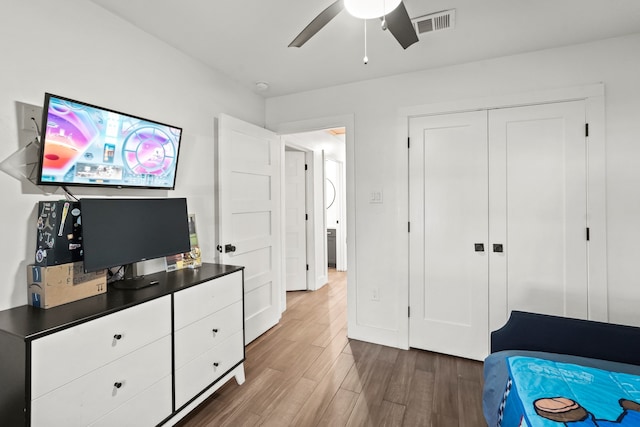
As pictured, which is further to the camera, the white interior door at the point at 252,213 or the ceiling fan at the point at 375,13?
the white interior door at the point at 252,213

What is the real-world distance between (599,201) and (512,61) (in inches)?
49.3

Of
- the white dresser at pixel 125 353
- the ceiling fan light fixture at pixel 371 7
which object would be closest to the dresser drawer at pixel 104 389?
the white dresser at pixel 125 353

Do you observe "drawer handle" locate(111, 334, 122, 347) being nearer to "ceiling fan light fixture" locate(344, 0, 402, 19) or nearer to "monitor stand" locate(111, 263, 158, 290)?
"monitor stand" locate(111, 263, 158, 290)

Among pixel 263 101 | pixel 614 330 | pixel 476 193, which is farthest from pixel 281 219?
pixel 614 330

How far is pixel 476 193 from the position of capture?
2.57 m

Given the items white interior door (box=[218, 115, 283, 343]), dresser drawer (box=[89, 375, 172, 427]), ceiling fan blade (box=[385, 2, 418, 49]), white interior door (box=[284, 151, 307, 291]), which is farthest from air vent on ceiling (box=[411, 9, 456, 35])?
white interior door (box=[284, 151, 307, 291])

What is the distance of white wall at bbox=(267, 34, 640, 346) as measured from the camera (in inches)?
85.6

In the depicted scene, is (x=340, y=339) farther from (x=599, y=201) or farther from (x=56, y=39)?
(x=56, y=39)

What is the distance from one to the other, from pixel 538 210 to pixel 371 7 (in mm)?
2030

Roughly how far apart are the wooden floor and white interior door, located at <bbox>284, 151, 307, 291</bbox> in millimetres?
1460

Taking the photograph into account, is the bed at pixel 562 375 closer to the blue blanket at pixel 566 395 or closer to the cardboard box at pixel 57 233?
the blue blanket at pixel 566 395

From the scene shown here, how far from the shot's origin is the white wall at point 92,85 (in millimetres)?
1466

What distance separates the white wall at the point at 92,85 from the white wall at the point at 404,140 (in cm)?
107

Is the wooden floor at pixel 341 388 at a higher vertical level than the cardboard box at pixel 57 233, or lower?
lower
